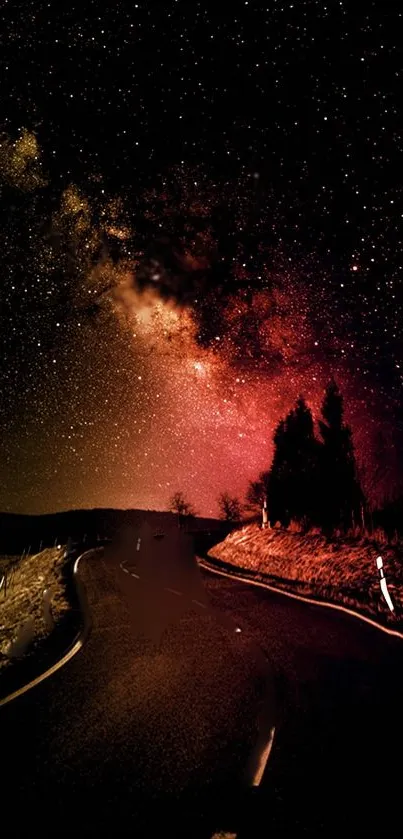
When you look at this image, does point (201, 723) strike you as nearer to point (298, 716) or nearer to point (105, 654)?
point (298, 716)

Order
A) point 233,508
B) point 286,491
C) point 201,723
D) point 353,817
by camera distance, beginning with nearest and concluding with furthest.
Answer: point 353,817
point 201,723
point 286,491
point 233,508

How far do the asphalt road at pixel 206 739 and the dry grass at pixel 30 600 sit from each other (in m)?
2.87

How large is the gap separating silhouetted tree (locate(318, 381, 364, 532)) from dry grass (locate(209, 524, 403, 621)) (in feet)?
4.62

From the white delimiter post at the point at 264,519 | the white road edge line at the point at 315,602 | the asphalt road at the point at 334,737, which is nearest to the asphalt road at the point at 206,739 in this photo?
the asphalt road at the point at 334,737

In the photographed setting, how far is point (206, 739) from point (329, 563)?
34.5 feet

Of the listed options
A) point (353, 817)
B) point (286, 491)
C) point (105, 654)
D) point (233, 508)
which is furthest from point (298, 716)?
point (233, 508)

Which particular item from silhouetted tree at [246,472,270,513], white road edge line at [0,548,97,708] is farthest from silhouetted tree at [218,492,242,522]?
white road edge line at [0,548,97,708]

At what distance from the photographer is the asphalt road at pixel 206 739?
2.90 meters

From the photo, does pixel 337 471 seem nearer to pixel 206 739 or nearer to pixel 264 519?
pixel 264 519

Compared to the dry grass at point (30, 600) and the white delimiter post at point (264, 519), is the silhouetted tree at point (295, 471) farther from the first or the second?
the dry grass at point (30, 600)

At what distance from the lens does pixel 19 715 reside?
463cm

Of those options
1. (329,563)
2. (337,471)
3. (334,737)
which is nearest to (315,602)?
(329,563)

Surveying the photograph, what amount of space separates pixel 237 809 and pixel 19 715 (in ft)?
9.43

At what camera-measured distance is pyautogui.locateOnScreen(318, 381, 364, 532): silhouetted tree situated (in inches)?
742
